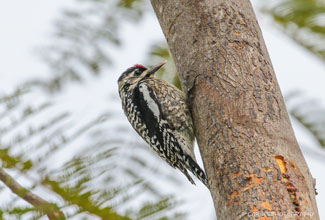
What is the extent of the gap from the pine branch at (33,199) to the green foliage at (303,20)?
146 centimetres

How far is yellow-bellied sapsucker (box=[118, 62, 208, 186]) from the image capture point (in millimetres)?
3896

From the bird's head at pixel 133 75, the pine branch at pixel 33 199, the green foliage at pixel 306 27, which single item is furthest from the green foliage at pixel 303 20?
the bird's head at pixel 133 75

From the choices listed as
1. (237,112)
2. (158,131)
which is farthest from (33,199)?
(158,131)

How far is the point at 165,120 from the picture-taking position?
4117mm

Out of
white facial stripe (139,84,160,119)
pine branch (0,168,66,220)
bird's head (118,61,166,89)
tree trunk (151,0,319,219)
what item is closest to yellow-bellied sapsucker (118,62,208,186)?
white facial stripe (139,84,160,119)

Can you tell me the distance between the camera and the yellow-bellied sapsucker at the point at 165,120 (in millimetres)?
3896

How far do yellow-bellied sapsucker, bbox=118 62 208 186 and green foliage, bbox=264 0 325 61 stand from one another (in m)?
1.54

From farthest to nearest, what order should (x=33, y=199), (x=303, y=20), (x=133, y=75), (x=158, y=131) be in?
(x=133, y=75), (x=158, y=131), (x=303, y=20), (x=33, y=199)

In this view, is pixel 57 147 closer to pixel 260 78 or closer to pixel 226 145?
pixel 226 145

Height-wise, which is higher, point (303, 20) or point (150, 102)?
point (150, 102)

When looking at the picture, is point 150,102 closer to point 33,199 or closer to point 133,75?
point 133,75

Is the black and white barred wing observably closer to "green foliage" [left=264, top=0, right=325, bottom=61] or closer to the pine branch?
"green foliage" [left=264, top=0, right=325, bottom=61]

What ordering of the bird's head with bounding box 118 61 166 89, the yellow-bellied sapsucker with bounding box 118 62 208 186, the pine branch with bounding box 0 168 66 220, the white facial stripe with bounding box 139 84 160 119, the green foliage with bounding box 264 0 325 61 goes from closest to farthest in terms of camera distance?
the pine branch with bounding box 0 168 66 220 < the green foliage with bounding box 264 0 325 61 < the yellow-bellied sapsucker with bounding box 118 62 208 186 < the white facial stripe with bounding box 139 84 160 119 < the bird's head with bounding box 118 61 166 89

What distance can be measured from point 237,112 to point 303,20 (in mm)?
583
